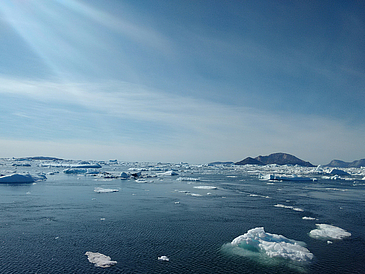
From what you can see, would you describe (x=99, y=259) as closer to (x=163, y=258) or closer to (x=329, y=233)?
A: (x=163, y=258)

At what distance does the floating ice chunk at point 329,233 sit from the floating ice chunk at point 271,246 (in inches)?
81.9

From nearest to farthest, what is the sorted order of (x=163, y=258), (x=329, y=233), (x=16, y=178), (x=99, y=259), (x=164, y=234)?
(x=99, y=259)
(x=163, y=258)
(x=164, y=234)
(x=329, y=233)
(x=16, y=178)

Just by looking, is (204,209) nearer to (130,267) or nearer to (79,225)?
(79,225)

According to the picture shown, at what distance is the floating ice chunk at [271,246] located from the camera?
12188mm

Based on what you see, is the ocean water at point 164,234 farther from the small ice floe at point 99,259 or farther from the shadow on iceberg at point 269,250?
the small ice floe at point 99,259

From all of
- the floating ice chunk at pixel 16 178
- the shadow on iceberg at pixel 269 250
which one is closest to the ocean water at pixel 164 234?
the shadow on iceberg at pixel 269 250

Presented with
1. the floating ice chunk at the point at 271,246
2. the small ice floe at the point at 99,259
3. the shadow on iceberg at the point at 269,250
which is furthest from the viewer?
the floating ice chunk at the point at 271,246

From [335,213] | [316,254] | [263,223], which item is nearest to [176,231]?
[263,223]

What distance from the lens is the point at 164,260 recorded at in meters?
11.9

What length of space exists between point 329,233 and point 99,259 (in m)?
13.5

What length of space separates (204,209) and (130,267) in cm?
1270

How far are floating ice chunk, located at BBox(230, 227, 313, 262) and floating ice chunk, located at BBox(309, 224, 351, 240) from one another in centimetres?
208

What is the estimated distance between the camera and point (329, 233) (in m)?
16.0

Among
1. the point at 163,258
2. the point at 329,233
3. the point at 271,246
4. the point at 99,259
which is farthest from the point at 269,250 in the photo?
the point at 99,259
